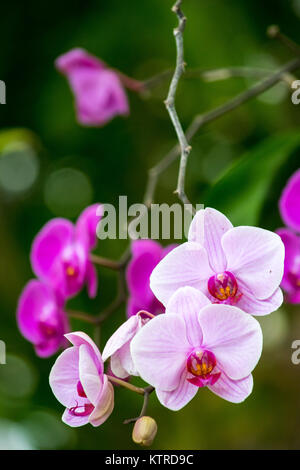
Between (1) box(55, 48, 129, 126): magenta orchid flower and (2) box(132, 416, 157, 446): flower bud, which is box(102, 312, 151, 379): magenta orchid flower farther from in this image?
(1) box(55, 48, 129, 126): magenta orchid flower

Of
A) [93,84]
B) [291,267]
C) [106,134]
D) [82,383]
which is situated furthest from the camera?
[106,134]

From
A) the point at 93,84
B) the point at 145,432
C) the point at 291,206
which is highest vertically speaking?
the point at 93,84

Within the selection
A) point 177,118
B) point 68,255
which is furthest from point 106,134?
point 177,118

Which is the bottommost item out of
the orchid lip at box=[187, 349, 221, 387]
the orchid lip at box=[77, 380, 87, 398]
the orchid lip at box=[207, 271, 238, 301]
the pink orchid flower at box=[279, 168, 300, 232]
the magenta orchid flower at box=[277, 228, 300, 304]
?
the orchid lip at box=[77, 380, 87, 398]

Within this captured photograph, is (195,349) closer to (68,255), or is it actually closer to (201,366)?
(201,366)

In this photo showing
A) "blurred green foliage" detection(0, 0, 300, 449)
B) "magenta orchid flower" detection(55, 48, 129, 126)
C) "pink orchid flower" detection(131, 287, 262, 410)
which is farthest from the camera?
"blurred green foliage" detection(0, 0, 300, 449)

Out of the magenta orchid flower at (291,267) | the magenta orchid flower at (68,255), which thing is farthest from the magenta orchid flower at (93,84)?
the magenta orchid flower at (291,267)

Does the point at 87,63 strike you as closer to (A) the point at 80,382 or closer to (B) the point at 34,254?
(B) the point at 34,254

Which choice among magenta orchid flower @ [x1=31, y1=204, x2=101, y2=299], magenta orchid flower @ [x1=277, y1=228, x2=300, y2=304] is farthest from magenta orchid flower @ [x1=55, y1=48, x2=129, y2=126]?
magenta orchid flower @ [x1=277, y1=228, x2=300, y2=304]
